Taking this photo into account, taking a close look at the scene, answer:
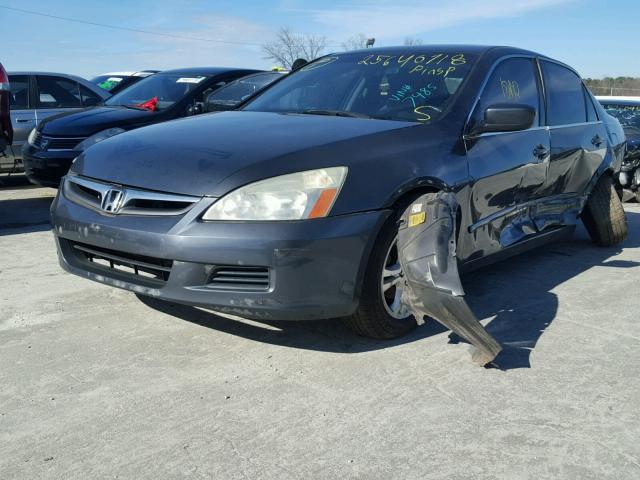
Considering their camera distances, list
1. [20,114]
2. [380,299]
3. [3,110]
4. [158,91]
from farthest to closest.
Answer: [20,114], [158,91], [3,110], [380,299]

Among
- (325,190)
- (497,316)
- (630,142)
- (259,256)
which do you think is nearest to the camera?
(259,256)

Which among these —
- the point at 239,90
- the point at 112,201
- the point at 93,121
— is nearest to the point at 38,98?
the point at 93,121

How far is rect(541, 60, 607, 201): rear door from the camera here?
471 cm

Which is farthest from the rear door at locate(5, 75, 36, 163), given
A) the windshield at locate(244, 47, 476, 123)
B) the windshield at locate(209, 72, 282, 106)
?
the windshield at locate(244, 47, 476, 123)

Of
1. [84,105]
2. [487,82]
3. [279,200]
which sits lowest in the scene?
[84,105]

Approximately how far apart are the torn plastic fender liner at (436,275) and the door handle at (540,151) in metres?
1.37

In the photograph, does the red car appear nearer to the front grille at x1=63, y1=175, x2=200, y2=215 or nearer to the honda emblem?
the front grille at x1=63, y1=175, x2=200, y2=215

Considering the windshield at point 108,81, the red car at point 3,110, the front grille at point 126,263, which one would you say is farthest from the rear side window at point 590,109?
the windshield at point 108,81

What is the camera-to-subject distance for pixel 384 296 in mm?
3387

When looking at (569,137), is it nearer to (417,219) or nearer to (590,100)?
(590,100)

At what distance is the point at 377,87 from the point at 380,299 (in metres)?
1.47

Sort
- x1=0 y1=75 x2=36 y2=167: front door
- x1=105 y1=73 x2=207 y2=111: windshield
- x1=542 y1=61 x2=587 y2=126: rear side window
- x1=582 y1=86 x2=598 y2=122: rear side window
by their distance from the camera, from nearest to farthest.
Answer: x1=542 y1=61 x2=587 y2=126: rear side window < x1=582 y1=86 x2=598 y2=122: rear side window < x1=105 y1=73 x2=207 y2=111: windshield < x1=0 y1=75 x2=36 y2=167: front door

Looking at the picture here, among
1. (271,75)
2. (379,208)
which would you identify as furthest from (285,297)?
(271,75)

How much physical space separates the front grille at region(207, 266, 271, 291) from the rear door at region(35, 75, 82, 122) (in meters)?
6.76
